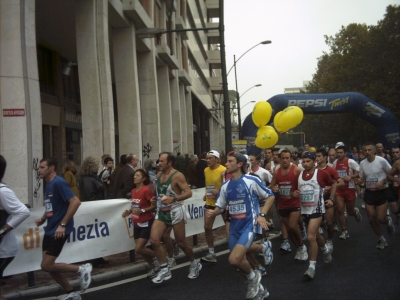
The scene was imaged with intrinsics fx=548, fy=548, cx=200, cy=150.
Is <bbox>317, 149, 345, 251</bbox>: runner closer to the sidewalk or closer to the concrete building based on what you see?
the sidewalk

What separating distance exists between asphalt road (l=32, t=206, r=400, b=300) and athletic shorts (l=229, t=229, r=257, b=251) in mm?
777

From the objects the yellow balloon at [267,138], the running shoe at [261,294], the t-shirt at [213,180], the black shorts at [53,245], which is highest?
the yellow balloon at [267,138]

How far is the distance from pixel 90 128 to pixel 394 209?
9.48m

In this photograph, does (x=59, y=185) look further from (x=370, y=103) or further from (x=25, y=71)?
(x=370, y=103)

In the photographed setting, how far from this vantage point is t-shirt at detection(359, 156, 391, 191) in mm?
10547

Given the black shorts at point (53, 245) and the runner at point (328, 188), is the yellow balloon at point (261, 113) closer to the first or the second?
the runner at point (328, 188)

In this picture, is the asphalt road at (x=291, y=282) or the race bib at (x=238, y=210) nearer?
the race bib at (x=238, y=210)

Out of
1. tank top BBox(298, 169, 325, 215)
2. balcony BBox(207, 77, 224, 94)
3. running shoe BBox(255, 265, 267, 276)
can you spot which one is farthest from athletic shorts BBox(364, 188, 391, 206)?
balcony BBox(207, 77, 224, 94)

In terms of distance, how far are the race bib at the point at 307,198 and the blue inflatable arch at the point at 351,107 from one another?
1305 cm

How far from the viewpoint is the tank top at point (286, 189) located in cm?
925

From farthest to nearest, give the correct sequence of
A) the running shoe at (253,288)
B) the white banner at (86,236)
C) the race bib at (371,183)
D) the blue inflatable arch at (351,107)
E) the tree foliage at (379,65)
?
the tree foliage at (379,65), the blue inflatable arch at (351,107), the race bib at (371,183), the white banner at (86,236), the running shoe at (253,288)

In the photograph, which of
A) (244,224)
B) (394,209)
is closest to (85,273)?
(244,224)

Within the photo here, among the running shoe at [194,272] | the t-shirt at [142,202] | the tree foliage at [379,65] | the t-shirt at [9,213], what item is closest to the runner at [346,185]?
the running shoe at [194,272]

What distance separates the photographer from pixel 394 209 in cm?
1192
